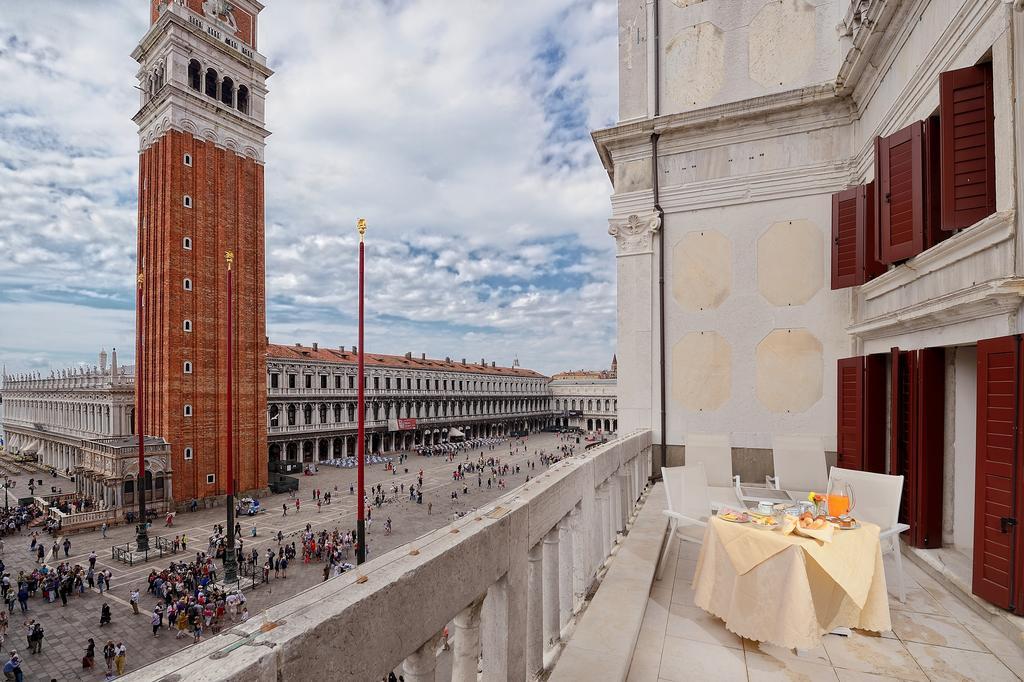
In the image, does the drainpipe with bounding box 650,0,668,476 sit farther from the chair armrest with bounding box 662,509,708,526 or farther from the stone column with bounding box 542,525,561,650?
the stone column with bounding box 542,525,561,650

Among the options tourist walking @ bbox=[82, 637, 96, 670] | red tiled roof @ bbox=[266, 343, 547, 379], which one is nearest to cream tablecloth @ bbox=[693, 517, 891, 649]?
tourist walking @ bbox=[82, 637, 96, 670]

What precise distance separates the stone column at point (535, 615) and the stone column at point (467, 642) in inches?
27.0

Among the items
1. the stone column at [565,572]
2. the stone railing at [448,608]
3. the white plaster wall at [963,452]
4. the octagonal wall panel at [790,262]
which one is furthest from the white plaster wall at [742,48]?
the stone column at [565,572]

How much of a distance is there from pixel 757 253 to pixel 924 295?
337cm

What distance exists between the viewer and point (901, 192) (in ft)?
19.7

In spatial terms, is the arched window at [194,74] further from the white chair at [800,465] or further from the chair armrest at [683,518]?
the chair armrest at [683,518]

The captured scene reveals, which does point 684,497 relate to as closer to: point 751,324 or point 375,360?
point 751,324

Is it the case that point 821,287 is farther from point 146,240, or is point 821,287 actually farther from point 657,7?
point 146,240

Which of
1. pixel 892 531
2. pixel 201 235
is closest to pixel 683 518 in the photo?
pixel 892 531

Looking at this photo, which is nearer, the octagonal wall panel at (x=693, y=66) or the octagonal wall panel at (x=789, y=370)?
the octagonal wall panel at (x=789, y=370)

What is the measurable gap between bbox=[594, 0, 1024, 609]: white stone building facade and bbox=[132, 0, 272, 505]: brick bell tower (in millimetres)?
29167

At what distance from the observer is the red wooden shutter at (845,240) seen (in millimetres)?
7499

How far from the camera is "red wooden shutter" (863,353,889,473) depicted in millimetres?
6883

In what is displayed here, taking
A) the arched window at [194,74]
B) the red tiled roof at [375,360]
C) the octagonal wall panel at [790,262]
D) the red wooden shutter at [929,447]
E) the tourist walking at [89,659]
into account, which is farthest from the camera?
the red tiled roof at [375,360]
